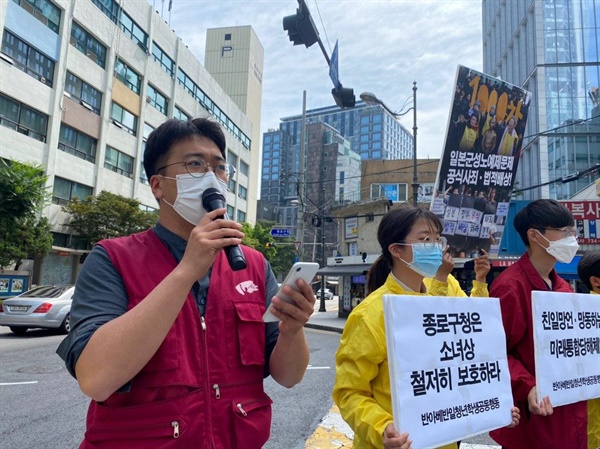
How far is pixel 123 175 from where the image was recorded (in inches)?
1195

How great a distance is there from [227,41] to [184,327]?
7402 cm

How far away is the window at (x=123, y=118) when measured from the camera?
29172mm

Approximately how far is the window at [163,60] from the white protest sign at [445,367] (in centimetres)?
3639

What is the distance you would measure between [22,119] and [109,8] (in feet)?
35.2

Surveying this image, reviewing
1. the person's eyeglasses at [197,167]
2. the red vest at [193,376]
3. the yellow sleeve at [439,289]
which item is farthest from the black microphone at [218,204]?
the yellow sleeve at [439,289]

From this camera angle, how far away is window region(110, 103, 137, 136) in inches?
1148

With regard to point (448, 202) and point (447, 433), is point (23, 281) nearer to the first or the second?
point (448, 202)

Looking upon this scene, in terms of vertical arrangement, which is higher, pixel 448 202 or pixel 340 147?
pixel 340 147

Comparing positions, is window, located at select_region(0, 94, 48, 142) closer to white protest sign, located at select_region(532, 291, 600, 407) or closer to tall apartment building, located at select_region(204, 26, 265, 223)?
white protest sign, located at select_region(532, 291, 600, 407)

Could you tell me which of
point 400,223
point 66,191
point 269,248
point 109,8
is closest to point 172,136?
point 400,223

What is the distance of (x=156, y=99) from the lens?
34.7 meters

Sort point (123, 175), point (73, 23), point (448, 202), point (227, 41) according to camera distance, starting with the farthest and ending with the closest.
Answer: point (227, 41)
point (123, 175)
point (73, 23)
point (448, 202)

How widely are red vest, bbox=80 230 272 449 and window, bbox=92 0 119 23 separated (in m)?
31.1

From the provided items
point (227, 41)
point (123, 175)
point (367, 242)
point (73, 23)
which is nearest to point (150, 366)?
point (367, 242)
